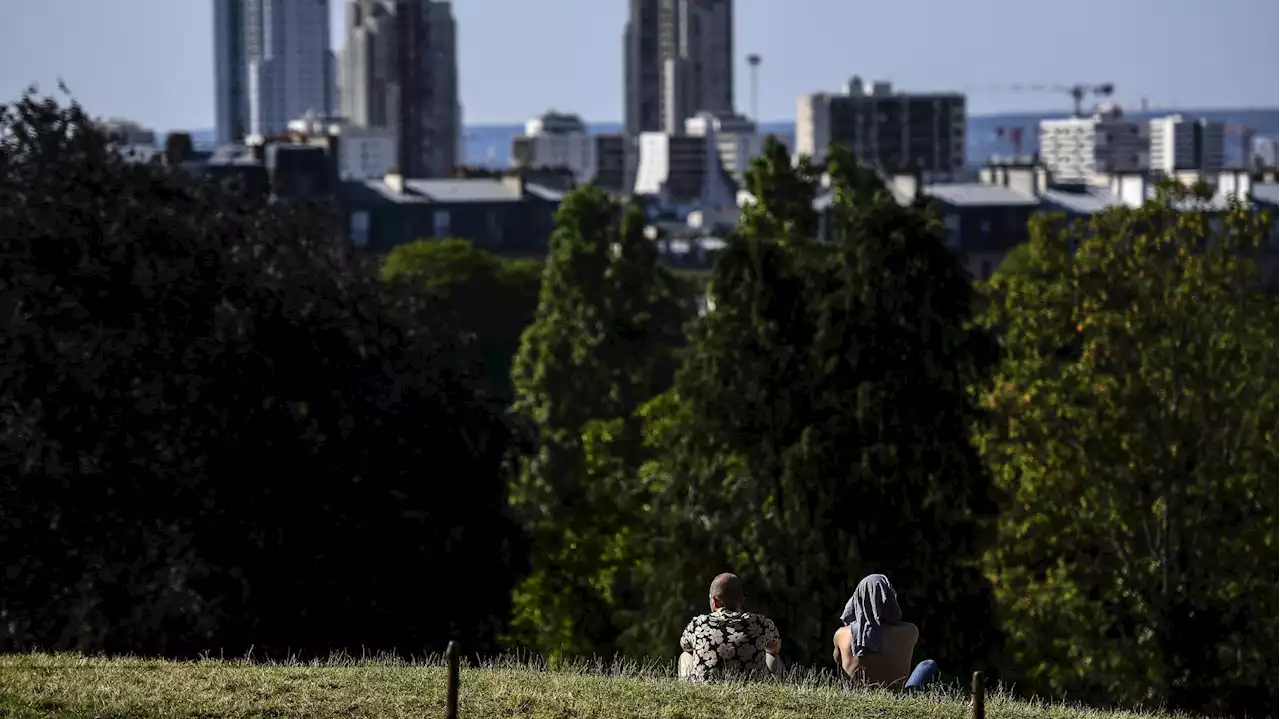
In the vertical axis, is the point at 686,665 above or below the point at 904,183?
below

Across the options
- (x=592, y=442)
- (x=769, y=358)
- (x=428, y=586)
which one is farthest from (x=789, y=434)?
(x=592, y=442)

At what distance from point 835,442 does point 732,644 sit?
18.3 meters

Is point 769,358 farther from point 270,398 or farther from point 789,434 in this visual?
point 270,398

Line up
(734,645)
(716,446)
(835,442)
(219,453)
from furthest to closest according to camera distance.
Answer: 1. (716,446)
2. (835,442)
3. (219,453)
4. (734,645)

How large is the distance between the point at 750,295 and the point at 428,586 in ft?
24.0

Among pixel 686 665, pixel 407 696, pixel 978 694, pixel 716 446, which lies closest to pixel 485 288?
pixel 716 446

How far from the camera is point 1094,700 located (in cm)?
4306

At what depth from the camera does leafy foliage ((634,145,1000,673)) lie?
132 feet

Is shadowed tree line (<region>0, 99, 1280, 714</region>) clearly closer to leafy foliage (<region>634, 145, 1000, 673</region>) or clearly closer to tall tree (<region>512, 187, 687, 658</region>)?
leafy foliage (<region>634, 145, 1000, 673</region>)

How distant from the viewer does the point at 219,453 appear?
3659 centimetres

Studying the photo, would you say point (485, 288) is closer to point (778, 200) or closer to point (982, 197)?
point (778, 200)

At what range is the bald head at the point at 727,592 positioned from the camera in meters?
21.9

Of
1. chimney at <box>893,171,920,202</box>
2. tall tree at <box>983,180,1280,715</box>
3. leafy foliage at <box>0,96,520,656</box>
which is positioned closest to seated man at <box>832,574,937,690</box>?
→ leafy foliage at <box>0,96,520,656</box>

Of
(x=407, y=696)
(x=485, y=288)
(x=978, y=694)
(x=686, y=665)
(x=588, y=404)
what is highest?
(x=978, y=694)
